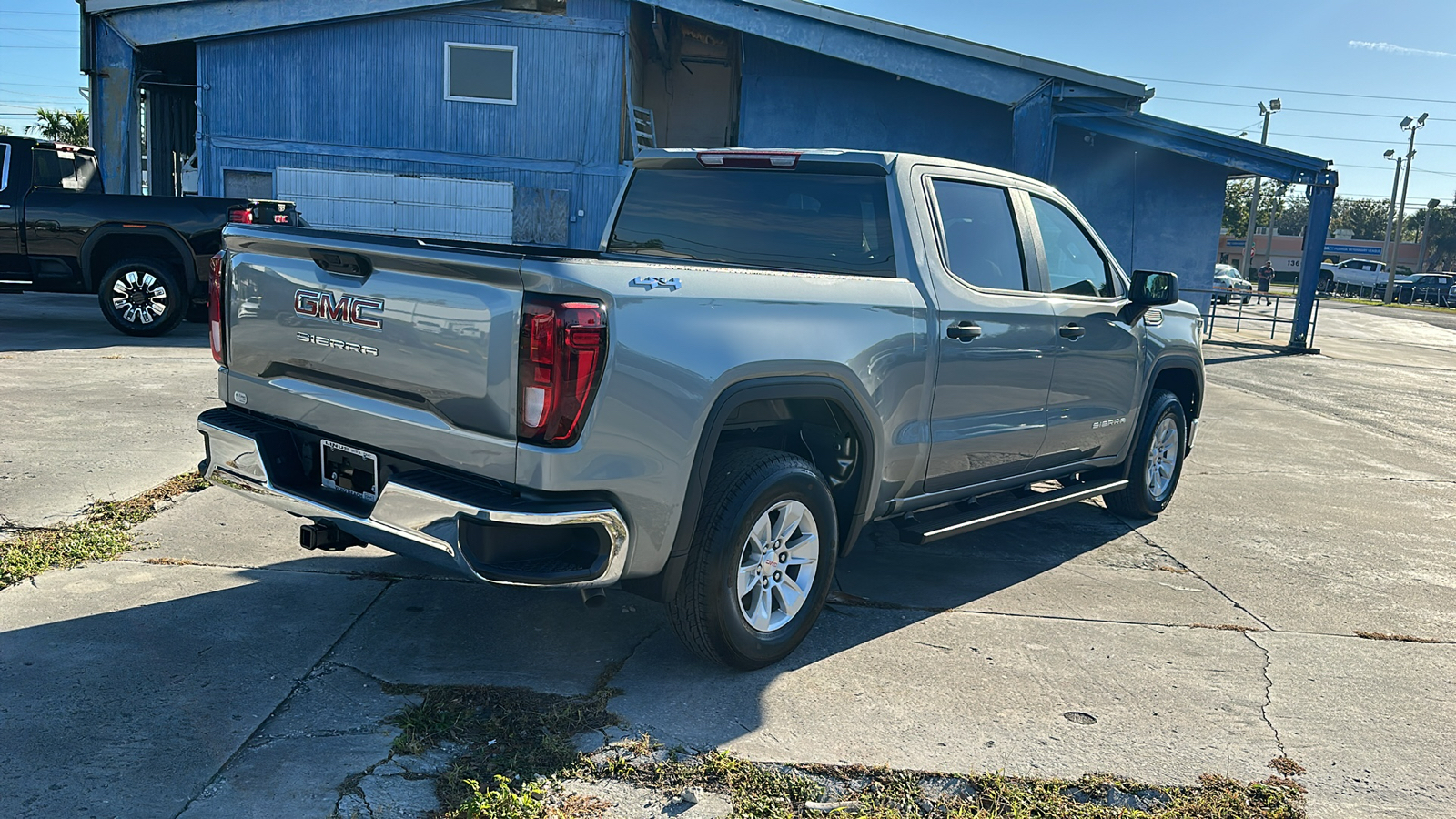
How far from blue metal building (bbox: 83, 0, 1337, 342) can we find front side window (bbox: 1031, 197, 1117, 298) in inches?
466

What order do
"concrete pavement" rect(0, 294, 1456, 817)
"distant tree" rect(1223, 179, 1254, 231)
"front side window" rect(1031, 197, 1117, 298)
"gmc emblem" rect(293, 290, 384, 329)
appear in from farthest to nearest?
1. "distant tree" rect(1223, 179, 1254, 231)
2. "front side window" rect(1031, 197, 1117, 298)
3. "gmc emblem" rect(293, 290, 384, 329)
4. "concrete pavement" rect(0, 294, 1456, 817)

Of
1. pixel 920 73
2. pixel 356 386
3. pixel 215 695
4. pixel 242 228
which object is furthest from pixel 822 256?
pixel 920 73

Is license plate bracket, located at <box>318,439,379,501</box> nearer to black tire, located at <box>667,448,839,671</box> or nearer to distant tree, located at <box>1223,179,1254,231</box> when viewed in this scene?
black tire, located at <box>667,448,839,671</box>

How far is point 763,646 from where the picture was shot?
4000mm

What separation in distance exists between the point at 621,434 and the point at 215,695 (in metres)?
1.60

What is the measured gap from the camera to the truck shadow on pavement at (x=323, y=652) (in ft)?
10.5

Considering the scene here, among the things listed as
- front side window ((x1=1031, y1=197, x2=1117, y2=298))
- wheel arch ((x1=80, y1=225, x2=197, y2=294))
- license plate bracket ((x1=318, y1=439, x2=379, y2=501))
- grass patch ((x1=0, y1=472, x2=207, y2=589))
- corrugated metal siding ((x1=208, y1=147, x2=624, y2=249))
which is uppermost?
corrugated metal siding ((x1=208, y1=147, x2=624, y2=249))

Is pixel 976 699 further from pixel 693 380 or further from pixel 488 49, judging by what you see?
pixel 488 49

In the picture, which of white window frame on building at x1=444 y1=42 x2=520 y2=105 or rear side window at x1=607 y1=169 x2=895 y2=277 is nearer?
rear side window at x1=607 y1=169 x2=895 y2=277

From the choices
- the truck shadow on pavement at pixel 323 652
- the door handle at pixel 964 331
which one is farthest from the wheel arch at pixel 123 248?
the door handle at pixel 964 331

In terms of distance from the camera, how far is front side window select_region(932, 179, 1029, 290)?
4766mm

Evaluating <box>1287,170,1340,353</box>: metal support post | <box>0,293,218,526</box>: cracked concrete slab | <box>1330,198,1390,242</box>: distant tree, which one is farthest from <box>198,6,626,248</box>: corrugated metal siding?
<box>1330,198,1390,242</box>: distant tree

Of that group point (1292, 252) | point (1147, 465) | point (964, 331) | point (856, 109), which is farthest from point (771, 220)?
point (1292, 252)

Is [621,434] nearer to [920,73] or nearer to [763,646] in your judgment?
[763,646]
